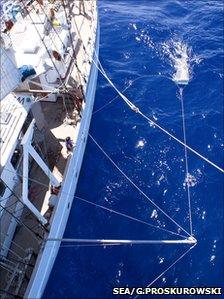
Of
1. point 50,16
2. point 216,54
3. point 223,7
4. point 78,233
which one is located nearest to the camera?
point 78,233

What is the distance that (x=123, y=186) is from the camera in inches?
889

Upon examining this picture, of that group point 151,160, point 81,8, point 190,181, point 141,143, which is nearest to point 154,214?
point 190,181

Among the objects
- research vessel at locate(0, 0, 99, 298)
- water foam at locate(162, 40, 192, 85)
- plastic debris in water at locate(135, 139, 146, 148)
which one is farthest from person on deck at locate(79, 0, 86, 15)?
plastic debris in water at locate(135, 139, 146, 148)

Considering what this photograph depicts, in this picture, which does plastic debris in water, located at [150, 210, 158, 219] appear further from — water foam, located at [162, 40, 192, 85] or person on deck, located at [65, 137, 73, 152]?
water foam, located at [162, 40, 192, 85]

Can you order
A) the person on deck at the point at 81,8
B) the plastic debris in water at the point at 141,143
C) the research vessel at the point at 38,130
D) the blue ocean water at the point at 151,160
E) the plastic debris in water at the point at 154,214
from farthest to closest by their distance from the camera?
the person on deck at the point at 81,8 < the plastic debris in water at the point at 141,143 < the plastic debris in water at the point at 154,214 < the blue ocean water at the point at 151,160 < the research vessel at the point at 38,130

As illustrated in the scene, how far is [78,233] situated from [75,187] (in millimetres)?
2814

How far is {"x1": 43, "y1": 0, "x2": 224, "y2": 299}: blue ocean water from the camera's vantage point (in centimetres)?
1903

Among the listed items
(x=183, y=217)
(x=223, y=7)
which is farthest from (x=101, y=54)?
(x=183, y=217)

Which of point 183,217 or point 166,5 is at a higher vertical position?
point 166,5

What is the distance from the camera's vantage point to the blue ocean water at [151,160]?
62.4 ft

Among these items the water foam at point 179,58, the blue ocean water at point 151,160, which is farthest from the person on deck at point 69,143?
the water foam at point 179,58

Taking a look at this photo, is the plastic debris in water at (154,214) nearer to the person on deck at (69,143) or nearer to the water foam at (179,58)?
the person on deck at (69,143)

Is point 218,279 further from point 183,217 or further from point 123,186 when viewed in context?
point 123,186

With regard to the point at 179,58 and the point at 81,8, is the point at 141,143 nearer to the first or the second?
the point at 179,58
